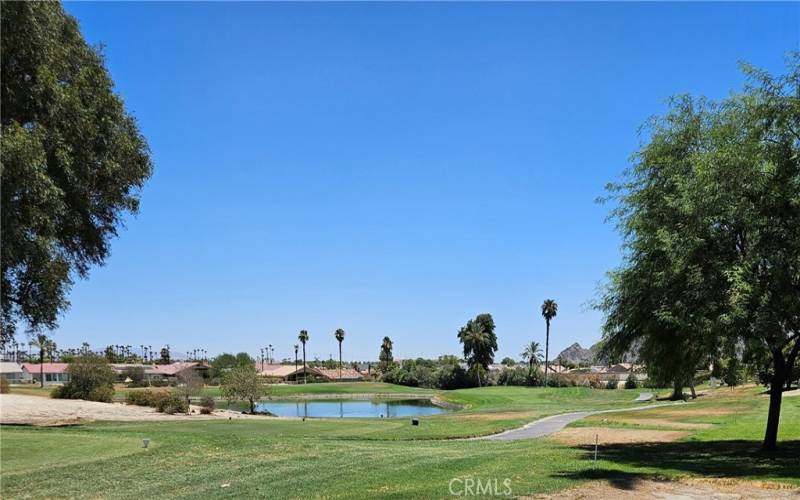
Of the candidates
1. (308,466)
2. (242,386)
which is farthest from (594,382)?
(308,466)

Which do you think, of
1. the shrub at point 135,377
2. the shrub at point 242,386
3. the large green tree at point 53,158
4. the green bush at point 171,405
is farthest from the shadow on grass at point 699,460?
the shrub at point 135,377

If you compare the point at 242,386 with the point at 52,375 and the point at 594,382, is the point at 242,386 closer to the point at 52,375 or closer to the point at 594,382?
the point at 594,382

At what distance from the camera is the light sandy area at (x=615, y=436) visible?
2488 centimetres

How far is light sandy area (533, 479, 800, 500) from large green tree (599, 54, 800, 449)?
141 inches

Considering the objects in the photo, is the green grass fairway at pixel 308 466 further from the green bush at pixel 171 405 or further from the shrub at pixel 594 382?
the shrub at pixel 594 382

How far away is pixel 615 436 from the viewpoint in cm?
→ 2731

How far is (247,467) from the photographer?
55.6ft

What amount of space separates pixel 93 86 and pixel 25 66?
196cm

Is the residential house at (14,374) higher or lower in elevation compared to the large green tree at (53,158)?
Answer: lower

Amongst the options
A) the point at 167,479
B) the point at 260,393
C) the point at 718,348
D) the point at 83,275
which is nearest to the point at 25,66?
the point at 83,275

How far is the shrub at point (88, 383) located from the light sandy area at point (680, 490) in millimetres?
53029

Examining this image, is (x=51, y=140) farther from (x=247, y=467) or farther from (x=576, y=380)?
(x=576, y=380)

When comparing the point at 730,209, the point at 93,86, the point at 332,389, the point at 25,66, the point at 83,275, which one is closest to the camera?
the point at 25,66

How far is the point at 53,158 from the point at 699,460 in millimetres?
17508
